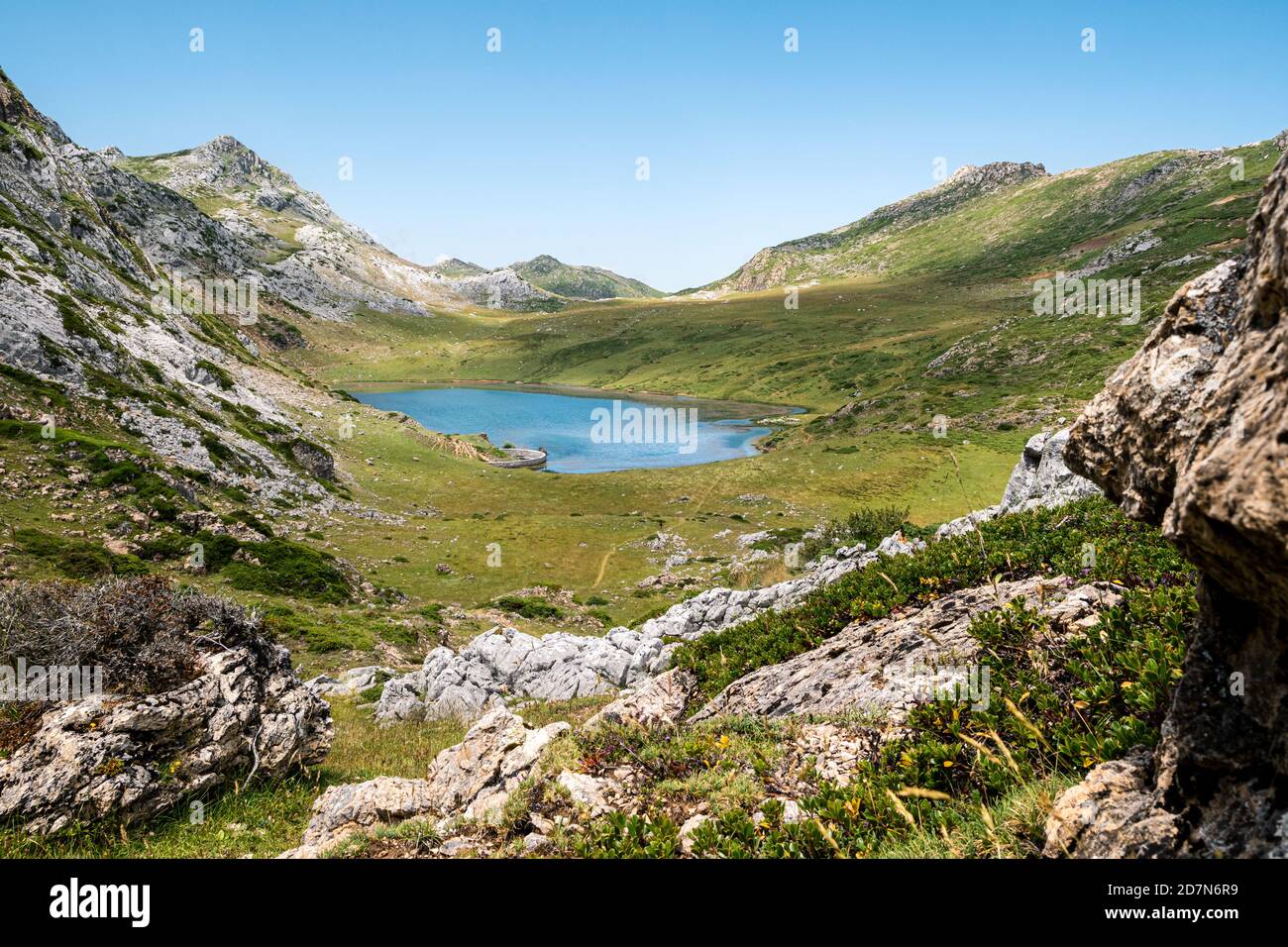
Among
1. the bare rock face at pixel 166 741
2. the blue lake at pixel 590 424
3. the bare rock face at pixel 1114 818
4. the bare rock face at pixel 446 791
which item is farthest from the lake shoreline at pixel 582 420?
the bare rock face at pixel 1114 818

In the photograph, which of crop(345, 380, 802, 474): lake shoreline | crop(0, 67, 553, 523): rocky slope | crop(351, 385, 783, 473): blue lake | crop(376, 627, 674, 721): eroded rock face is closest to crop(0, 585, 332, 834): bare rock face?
crop(376, 627, 674, 721): eroded rock face

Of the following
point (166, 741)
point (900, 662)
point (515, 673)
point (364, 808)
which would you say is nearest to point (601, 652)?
Result: point (515, 673)

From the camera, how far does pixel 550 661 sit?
23438 millimetres

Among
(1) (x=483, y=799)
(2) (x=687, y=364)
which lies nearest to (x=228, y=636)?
(1) (x=483, y=799)

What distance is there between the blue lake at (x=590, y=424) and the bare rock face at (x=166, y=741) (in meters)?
76.8

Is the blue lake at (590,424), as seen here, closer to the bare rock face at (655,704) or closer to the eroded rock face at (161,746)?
the bare rock face at (655,704)

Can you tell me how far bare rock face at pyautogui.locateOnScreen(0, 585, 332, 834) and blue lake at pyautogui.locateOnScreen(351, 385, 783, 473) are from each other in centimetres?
Result: 7682

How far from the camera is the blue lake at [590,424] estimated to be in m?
99.5

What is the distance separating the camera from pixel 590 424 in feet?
438

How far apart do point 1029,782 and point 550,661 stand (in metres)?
19.7

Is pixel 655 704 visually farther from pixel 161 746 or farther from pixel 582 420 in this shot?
pixel 582 420

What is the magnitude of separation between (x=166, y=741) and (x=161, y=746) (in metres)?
0.11

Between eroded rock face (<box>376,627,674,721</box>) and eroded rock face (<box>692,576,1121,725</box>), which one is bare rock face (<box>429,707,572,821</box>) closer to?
eroded rock face (<box>692,576,1121,725</box>)

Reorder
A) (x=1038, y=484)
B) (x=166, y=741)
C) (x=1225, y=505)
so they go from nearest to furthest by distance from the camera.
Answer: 1. (x=1225, y=505)
2. (x=166, y=741)
3. (x=1038, y=484)
